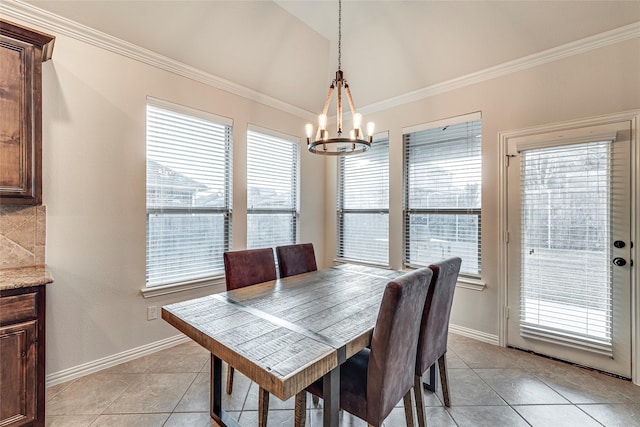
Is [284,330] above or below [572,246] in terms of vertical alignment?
below

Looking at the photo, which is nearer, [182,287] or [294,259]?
[294,259]

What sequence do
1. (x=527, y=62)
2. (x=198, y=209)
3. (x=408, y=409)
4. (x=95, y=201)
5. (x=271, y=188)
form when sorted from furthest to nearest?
(x=271, y=188)
(x=198, y=209)
(x=527, y=62)
(x=95, y=201)
(x=408, y=409)

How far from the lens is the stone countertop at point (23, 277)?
1550 mm

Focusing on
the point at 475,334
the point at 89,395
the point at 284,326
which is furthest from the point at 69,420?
the point at 475,334

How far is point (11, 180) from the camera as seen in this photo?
1.73 metres

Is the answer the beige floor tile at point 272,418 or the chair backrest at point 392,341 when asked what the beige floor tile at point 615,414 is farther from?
the beige floor tile at point 272,418

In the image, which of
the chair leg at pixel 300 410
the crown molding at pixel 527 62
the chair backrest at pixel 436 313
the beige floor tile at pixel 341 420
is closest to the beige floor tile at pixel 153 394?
the beige floor tile at pixel 341 420

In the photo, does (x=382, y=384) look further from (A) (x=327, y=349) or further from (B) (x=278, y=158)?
(B) (x=278, y=158)

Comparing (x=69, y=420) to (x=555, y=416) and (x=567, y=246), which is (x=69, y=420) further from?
(x=567, y=246)

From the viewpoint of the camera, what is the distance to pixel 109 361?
240cm

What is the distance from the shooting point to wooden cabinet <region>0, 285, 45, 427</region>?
5.04 feet

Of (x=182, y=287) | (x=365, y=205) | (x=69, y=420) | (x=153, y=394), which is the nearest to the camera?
(x=69, y=420)

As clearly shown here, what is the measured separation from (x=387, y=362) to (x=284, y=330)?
0.49m

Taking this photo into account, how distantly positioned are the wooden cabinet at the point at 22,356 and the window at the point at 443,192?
3.32m
